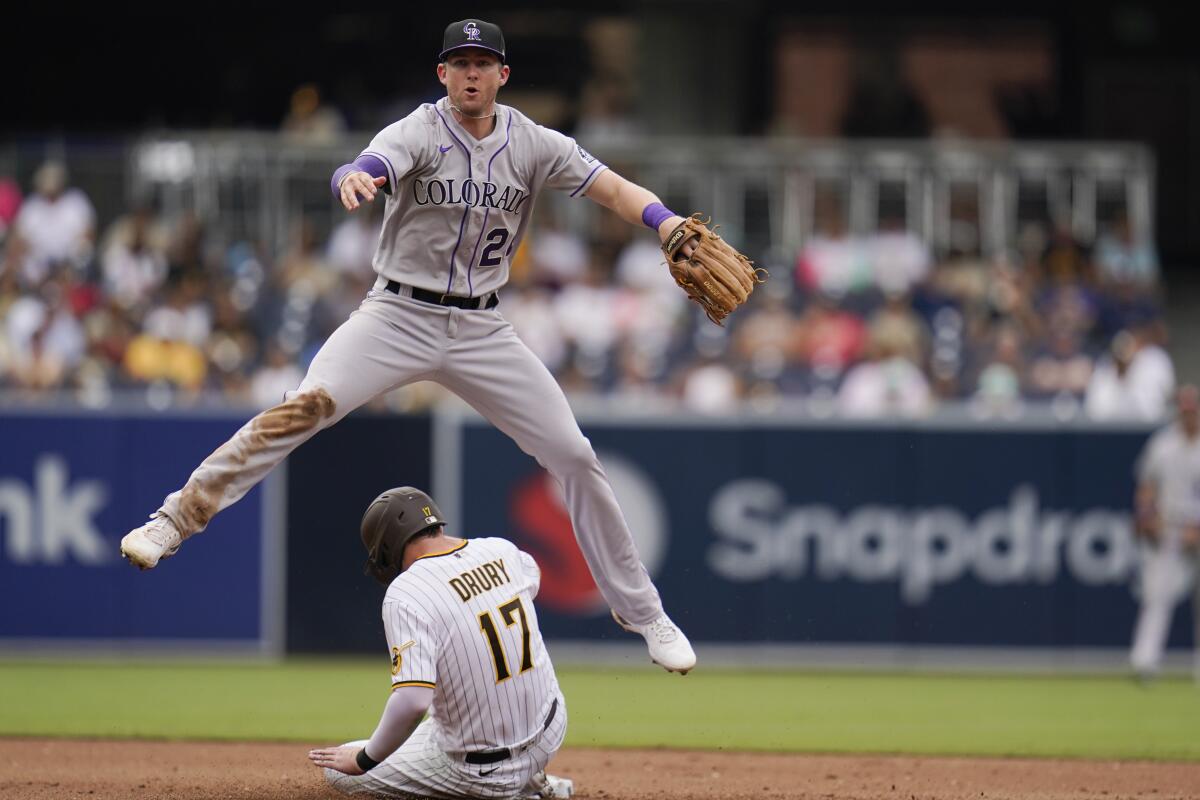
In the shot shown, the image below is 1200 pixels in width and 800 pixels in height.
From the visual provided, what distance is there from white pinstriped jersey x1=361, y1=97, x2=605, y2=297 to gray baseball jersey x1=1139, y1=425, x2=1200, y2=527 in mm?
6378

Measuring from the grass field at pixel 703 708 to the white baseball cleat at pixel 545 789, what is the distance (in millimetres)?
2327

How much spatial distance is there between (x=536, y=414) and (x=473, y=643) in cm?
97

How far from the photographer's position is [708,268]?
6.32 metres

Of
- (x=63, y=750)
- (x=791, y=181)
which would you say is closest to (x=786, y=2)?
(x=791, y=181)

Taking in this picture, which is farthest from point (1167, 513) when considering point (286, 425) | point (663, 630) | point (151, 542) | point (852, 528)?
point (151, 542)

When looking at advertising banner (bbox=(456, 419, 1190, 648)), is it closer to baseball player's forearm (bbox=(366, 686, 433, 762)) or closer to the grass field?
the grass field

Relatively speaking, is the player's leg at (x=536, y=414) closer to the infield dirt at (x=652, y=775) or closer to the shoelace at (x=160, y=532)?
the infield dirt at (x=652, y=775)

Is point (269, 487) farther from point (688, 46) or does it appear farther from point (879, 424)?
point (688, 46)

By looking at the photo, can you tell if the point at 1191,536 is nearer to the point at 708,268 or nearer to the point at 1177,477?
the point at 1177,477

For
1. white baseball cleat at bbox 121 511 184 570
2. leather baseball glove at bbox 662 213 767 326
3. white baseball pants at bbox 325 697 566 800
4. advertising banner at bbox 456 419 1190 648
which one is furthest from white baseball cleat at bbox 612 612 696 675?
advertising banner at bbox 456 419 1190 648

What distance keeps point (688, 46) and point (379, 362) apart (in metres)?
12.0

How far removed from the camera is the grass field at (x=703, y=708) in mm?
8961

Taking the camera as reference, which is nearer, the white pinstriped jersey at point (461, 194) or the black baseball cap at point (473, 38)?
the black baseball cap at point (473, 38)

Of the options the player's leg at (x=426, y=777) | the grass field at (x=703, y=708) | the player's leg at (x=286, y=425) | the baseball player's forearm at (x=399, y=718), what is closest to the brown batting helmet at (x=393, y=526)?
the player's leg at (x=286, y=425)
